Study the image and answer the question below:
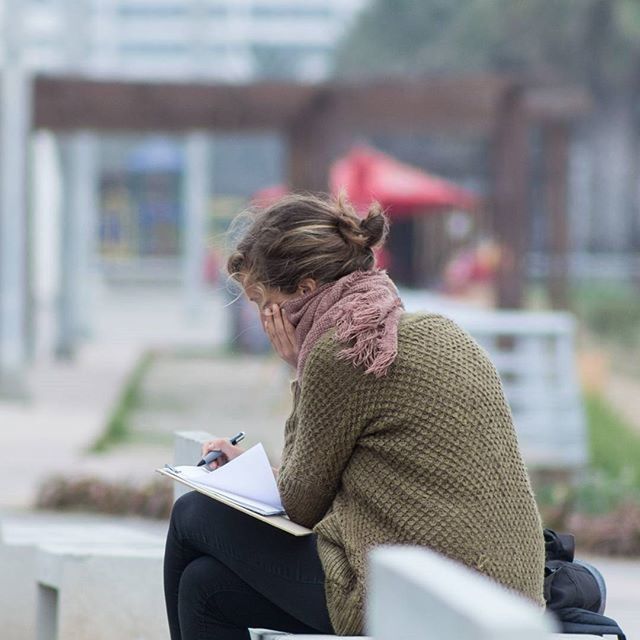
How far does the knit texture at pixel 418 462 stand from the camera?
254 centimetres

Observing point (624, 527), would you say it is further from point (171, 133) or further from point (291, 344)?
point (171, 133)

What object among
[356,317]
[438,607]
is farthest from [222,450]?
[438,607]

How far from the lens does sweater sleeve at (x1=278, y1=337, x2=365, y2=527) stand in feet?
8.51

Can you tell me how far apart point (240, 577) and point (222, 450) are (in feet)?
1.18

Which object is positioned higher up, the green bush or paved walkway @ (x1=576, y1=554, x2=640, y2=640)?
paved walkway @ (x1=576, y1=554, x2=640, y2=640)

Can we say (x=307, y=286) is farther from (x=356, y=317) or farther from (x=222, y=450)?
(x=222, y=450)

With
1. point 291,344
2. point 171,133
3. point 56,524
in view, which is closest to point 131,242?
point 171,133

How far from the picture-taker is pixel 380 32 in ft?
164

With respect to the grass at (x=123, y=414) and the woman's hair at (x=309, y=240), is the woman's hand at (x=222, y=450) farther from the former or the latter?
the grass at (x=123, y=414)

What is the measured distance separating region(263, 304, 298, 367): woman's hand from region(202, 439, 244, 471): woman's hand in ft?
0.98

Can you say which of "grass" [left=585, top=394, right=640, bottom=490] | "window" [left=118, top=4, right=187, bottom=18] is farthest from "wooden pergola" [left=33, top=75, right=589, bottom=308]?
"window" [left=118, top=4, right=187, bottom=18]

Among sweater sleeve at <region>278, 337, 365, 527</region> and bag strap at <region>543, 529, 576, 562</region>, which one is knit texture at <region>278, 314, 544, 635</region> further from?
bag strap at <region>543, 529, 576, 562</region>

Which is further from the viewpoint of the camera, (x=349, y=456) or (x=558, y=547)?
(x=558, y=547)

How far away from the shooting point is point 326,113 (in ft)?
41.0
